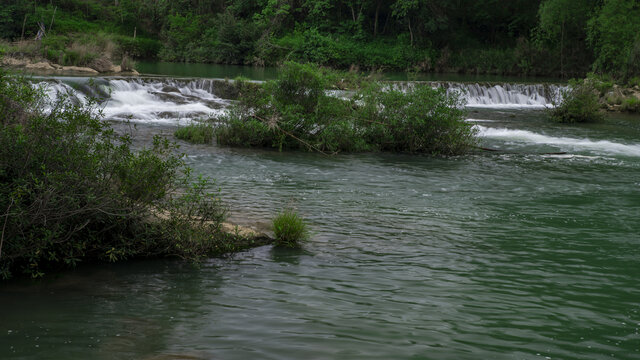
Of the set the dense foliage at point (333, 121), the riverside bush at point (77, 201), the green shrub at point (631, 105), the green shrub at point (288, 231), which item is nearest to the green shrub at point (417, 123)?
the dense foliage at point (333, 121)

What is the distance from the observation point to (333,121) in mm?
18078

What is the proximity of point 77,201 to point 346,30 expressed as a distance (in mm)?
54186

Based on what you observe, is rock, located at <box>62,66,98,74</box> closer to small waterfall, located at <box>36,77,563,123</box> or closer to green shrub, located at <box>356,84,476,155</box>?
small waterfall, located at <box>36,77,563,123</box>

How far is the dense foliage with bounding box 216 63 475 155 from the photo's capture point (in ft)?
59.1

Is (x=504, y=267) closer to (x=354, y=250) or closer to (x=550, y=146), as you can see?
(x=354, y=250)

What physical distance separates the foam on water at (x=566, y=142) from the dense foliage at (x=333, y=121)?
5.96 ft

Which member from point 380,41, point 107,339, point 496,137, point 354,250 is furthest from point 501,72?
point 107,339

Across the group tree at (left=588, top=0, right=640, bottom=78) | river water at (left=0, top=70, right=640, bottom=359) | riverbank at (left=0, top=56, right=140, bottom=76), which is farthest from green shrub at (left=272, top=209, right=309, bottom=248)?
tree at (left=588, top=0, right=640, bottom=78)

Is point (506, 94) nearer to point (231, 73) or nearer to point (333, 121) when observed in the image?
point (231, 73)

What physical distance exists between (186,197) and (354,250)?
2.40 metres

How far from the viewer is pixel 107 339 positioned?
566 cm

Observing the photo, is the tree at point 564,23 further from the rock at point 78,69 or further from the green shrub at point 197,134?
the green shrub at point 197,134

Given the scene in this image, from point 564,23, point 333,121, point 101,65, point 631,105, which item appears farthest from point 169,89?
point 564,23

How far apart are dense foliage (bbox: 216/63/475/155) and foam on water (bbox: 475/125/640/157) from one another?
182 centimetres
